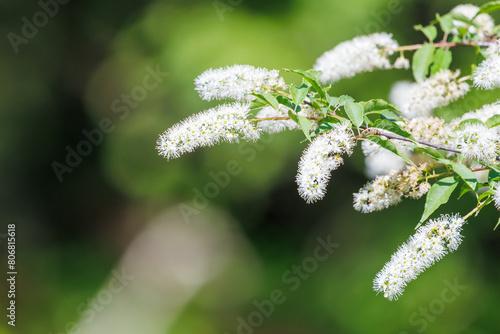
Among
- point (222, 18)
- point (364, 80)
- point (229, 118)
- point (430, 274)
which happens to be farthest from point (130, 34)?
point (229, 118)

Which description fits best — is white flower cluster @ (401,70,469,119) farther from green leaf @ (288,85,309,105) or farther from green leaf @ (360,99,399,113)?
green leaf @ (288,85,309,105)

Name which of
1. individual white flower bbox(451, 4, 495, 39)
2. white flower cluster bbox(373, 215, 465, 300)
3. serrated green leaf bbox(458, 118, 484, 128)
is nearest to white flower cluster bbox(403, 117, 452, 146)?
serrated green leaf bbox(458, 118, 484, 128)

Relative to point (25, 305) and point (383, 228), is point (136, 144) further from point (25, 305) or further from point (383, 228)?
point (383, 228)

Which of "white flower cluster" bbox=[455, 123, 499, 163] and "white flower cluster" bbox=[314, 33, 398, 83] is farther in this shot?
"white flower cluster" bbox=[314, 33, 398, 83]

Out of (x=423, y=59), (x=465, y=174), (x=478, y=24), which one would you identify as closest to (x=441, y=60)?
(x=423, y=59)

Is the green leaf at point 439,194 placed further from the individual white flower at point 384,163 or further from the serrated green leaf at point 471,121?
the individual white flower at point 384,163

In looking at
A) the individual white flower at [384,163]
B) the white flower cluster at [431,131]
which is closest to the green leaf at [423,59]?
the individual white flower at [384,163]
